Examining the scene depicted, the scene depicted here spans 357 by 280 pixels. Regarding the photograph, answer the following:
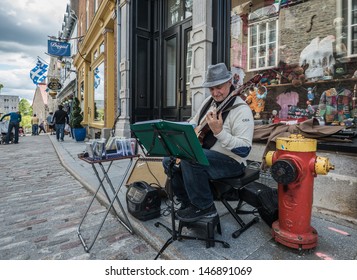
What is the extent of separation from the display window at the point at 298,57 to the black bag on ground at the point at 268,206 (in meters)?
1.72

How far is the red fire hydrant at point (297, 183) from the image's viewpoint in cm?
220

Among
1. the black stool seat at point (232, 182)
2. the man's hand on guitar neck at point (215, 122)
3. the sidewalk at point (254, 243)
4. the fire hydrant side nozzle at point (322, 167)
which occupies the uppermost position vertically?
the man's hand on guitar neck at point (215, 122)

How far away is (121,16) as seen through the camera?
752 cm

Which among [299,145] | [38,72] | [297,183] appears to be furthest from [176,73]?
[38,72]

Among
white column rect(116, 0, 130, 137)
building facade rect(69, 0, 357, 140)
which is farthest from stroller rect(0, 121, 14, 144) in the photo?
white column rect(116, 0, 130, 137)

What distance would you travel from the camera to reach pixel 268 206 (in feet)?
8.70

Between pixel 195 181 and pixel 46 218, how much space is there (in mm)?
2275

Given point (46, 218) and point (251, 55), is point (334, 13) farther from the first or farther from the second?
point (46, 218)

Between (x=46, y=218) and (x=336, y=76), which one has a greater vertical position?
(x=336, y=76)

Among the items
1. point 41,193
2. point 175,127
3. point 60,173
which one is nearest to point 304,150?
point 175,127

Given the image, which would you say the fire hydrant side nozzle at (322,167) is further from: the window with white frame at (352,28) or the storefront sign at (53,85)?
the storefront sign at (53,85)

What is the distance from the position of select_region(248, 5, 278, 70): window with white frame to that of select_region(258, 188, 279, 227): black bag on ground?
10.1 ft

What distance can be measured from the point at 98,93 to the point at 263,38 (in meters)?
9.45

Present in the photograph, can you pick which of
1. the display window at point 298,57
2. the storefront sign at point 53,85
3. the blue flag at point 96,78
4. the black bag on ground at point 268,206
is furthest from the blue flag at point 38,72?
the black bag on ground at point 268,206
